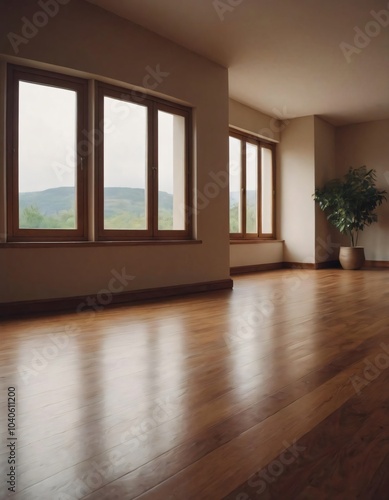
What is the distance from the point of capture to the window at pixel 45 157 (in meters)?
3.68

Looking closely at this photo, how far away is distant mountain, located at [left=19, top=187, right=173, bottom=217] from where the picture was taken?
3857mm

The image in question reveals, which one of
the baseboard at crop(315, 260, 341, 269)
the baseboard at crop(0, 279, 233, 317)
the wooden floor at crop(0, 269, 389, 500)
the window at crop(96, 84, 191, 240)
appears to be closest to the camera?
the wooden floor at crop(0, 269, 389, 500)

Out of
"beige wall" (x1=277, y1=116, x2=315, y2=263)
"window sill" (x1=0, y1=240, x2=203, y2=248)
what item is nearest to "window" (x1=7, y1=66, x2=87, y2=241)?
"window sill" (x1=0, y1=240, x2=203, y2=248)

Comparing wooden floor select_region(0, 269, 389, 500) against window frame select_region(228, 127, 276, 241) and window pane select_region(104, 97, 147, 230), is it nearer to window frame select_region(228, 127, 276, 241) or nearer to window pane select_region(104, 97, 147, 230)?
window pane select_region(104, 97, 147, 230)

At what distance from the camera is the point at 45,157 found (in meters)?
3.90

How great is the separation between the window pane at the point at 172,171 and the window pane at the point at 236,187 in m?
2.28

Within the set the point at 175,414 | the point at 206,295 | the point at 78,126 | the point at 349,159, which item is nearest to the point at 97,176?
the point at 78,126

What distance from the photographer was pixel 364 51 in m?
5.13

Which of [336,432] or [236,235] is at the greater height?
[236,235]

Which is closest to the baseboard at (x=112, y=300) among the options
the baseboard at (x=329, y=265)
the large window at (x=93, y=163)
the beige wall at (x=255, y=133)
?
the large window at (x=93, y=163)

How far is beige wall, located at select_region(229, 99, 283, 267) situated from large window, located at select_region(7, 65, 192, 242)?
2.21 metres

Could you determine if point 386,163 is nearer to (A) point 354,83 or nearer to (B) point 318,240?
(B) point 318,240

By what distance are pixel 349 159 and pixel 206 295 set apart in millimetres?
5487

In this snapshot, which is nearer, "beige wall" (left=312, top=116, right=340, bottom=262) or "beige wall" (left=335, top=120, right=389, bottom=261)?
"beige wall" (left=312, top=116, right=340, bottom=262)
